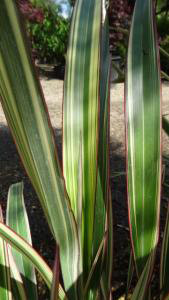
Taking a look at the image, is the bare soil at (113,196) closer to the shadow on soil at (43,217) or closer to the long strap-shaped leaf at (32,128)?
the shadow on soil at (43,217)

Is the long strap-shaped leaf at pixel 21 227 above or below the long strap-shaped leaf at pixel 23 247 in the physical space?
below

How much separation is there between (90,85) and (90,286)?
291mm

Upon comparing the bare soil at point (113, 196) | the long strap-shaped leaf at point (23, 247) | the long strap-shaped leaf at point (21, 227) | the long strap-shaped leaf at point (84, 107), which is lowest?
the bare soil at point (113, 196)

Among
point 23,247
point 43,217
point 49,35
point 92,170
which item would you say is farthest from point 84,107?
point 49,35

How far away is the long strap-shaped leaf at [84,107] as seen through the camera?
0.50 m

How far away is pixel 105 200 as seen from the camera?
0.55 meters

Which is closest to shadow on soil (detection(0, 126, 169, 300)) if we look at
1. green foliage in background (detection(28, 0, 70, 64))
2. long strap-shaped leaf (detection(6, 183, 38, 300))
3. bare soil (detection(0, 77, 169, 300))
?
bare soil (detection(0, 77, 169, 300))

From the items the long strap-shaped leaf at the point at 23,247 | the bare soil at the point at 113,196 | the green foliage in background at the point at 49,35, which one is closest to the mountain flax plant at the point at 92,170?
the long strap-shaped leaf at the point at 23,247

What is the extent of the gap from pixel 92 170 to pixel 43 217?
156 cm

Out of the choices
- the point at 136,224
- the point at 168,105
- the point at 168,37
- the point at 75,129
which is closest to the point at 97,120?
the point at 75,129

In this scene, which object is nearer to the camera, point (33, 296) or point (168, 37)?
point (33, 296)

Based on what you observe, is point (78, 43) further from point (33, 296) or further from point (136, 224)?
point (33, 296)

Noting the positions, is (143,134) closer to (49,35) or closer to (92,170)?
(92,170)

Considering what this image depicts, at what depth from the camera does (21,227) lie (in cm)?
70
